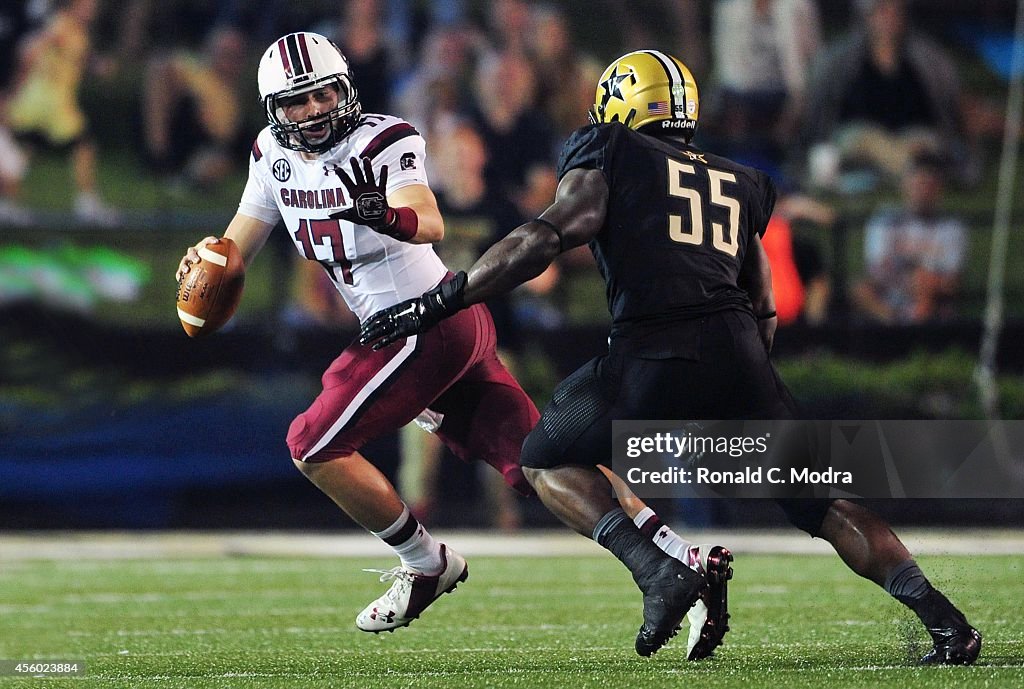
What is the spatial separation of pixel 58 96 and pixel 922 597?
25.3 feet

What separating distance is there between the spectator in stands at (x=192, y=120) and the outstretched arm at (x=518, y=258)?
6.52 meters

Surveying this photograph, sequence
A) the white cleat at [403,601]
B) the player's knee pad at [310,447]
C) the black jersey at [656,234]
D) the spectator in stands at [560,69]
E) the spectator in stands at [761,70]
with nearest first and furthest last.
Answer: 1. the black jersey at [656,234]
2. the player's knee pad at [310,447]
3. the white cleat at [403,601]
4. the spectator in stands at [761,70]
5. the spectator in stands at [560,69]

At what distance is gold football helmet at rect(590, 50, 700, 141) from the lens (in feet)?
12.8

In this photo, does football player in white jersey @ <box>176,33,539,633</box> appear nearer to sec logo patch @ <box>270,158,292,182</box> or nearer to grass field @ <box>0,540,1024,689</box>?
sec logo patch @ <box>270,158,292,182</box>

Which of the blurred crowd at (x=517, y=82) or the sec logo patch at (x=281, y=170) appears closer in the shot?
the sec logo patch at (x=281, y=170)

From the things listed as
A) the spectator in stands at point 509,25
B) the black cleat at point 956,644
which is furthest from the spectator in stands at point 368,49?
the black cleat at point 956,644

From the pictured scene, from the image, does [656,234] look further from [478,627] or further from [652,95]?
[478,627]

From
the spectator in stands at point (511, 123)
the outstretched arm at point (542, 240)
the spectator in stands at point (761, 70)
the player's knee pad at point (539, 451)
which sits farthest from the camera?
the spectator in stands at point (761, 70)

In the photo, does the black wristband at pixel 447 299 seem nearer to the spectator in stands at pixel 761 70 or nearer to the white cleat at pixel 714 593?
the white cleat at pixel 714 593

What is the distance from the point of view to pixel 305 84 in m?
4.30

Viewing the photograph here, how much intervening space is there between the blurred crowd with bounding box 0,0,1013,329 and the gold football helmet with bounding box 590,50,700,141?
17.4 feet

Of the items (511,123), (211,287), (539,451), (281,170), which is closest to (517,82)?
(511,123)

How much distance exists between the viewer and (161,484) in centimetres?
902

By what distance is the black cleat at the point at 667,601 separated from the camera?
3.48 m
